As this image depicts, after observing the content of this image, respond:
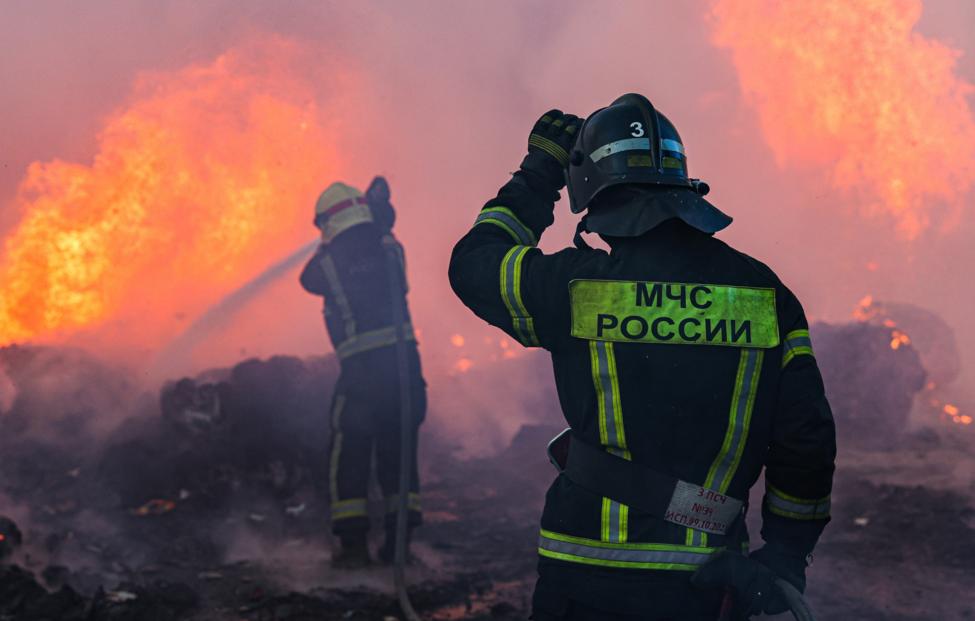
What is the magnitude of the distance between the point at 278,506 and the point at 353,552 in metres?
1.56

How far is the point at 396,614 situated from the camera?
5.41 metres

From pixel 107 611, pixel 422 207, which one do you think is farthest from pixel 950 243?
pixel 107 611

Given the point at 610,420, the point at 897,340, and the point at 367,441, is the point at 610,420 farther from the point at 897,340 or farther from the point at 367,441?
the point at 897,340

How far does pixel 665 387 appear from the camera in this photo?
2209 millimetres

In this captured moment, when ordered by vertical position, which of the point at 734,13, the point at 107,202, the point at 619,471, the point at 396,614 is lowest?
the point at 396,614

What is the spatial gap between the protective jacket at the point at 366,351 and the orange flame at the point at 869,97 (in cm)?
1176

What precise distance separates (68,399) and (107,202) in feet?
8.38

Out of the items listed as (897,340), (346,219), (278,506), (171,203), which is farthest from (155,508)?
(897,340)

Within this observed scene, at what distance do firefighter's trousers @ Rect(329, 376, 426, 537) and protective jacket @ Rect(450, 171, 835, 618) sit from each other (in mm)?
4239

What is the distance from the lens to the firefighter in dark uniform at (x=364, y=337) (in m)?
6.58

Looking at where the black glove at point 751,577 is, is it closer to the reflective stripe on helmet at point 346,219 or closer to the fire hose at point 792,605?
the fire hose at point 792,605

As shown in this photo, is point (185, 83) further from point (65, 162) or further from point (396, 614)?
point (396, 614)

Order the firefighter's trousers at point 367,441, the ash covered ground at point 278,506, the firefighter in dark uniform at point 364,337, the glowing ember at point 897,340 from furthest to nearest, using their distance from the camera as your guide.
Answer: the glowing ember at point 897,340, the firefighter in dark uniform at point 364,337, the firefighter's trousers at point 367,441, the ash covered ground at point 278,506

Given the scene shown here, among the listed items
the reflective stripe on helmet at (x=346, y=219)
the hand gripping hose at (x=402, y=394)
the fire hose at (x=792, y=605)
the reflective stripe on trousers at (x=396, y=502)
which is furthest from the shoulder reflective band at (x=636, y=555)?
the reflective stripe on helmet at (x=346, y=219)
